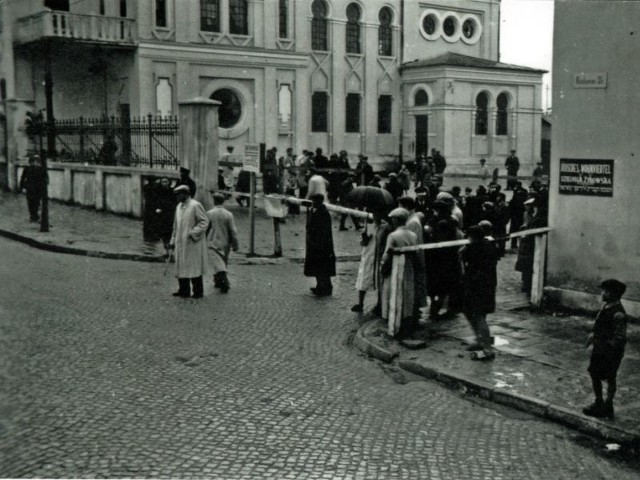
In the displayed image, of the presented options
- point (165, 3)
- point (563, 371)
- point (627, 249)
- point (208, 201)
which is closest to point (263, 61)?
point (165, 3)

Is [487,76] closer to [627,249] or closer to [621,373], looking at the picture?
[627,249]

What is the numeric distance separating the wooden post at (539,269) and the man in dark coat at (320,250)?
319 cm

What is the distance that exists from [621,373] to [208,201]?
502 inches

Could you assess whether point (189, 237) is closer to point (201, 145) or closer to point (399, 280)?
point (399, 280)

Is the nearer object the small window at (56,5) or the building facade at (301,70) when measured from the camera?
the small window at (56,5)

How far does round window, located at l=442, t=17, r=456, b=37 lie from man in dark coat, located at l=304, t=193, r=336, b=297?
28472 mm

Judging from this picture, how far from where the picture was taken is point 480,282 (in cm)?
869

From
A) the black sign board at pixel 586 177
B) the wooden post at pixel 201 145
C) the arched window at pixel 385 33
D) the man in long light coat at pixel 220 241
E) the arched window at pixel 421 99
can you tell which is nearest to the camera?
the black sign board at pixel 586 177

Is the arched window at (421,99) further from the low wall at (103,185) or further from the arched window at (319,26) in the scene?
the low wall at (103,185)

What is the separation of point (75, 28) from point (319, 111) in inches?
482

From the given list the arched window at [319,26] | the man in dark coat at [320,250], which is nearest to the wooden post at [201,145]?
the man in dark coat at [320,250]

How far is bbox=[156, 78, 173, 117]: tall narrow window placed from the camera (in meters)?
28.6

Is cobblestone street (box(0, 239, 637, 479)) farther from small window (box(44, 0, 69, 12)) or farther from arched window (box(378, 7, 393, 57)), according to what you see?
arched window (box(378, 7, 393, 57))

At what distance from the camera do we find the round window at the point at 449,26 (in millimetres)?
38500
